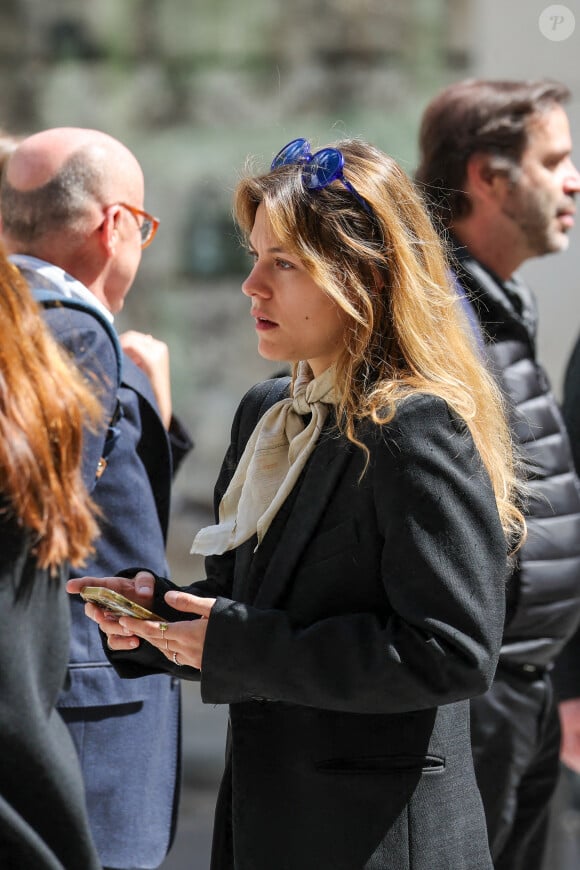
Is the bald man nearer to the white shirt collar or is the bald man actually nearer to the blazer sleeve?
the white shirt collar

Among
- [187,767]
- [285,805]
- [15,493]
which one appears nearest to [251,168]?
[15,493]

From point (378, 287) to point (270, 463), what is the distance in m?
0.32

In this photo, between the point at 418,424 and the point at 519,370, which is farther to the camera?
the point at 519,370

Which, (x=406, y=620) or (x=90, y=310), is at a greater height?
(x=90, y=310)

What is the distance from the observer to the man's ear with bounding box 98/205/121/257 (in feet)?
8.87

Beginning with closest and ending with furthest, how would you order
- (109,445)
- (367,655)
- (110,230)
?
(367,655), (109,445), (110,230)

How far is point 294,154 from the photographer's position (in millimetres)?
1982

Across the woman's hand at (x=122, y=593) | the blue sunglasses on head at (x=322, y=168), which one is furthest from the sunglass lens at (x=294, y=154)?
the woman's hand at (x=122, y=593)

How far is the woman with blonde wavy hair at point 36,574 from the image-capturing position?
1531 mm

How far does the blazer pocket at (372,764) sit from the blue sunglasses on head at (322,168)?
2.60 feet

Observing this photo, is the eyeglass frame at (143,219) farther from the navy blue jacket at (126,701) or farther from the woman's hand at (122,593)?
the woman's hand at (122,593)

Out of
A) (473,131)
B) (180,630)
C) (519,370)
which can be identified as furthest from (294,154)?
(473,131)

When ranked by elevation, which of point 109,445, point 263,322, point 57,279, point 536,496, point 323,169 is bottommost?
point 536,496

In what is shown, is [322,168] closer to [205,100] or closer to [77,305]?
[77,305]
